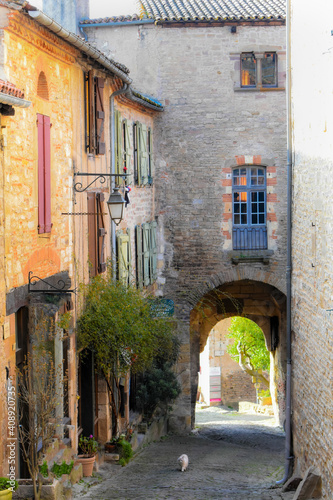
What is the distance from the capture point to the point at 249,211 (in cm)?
1977

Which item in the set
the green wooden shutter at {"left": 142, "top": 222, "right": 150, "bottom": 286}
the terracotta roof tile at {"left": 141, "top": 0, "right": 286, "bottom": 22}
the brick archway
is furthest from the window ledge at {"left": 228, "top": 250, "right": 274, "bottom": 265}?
the terracotta roof tile at {"left": 141, "top": 0, "right": 286, "bottom": 22}

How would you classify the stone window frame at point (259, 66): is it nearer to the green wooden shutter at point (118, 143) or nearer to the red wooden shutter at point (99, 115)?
the green wooden shutter at point (118, 143)

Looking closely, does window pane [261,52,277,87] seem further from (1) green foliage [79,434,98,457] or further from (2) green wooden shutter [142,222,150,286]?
(1) green foliage [79,434,98,457]

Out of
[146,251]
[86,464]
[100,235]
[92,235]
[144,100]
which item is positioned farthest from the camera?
[146,251]

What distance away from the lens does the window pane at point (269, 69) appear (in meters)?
19.6

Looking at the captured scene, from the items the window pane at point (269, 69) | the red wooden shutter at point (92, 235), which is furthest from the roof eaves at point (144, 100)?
the red wooden shutter at point (92, 235)

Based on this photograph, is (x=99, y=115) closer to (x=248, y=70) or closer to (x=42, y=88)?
(x=42, y=88)

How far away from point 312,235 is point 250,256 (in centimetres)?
757

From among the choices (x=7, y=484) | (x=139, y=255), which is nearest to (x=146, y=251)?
(x=139, y=255)

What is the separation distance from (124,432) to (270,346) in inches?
414

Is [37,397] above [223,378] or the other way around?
above

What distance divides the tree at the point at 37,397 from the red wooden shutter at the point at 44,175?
1381 mm

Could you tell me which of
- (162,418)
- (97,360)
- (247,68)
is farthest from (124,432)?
(247,68)

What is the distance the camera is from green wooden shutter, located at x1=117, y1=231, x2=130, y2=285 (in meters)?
15.3
